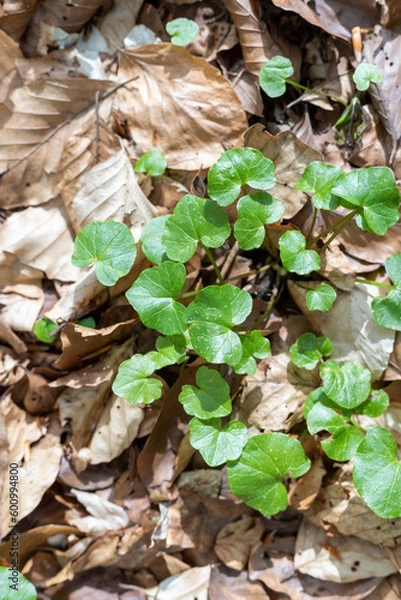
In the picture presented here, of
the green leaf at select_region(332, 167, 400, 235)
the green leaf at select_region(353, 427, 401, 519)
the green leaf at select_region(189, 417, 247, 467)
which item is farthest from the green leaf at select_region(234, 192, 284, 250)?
the green leaf at select_region(353, 427, 401, 519)

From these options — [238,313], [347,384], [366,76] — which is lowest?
[347,384]

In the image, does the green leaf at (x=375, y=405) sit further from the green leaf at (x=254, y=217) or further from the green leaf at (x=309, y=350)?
the green leaf at (x=254, y=217)

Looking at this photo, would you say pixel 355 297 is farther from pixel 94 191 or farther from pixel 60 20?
pixel 60 20

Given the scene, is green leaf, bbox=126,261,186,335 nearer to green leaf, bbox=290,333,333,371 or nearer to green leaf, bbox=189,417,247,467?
green leaf, bbox=189,417,247,467

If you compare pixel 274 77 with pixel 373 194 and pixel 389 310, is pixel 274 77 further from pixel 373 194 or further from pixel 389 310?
pixel 389 310

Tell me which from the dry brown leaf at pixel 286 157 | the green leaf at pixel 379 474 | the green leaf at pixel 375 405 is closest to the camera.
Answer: the green leaf at pixel 379 474

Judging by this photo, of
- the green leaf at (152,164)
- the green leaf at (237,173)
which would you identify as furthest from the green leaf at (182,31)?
the green leaf at (237,173)

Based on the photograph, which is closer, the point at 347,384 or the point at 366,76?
the point at 347,384

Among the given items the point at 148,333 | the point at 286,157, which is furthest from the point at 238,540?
the point at 286,157
